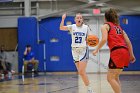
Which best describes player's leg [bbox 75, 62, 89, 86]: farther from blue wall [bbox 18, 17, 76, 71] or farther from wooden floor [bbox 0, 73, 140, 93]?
blue wall [bbox 18, 17, 76, 71]

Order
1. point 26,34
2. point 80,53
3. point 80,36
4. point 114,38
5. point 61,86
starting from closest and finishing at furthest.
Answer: point 114,38
point 80,53
point 80,36
point 61,86
point 26,34

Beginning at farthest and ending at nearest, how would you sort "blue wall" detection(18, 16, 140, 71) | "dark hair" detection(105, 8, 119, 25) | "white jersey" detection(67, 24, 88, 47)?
"blue wall" detection(18, 16, 140, 71), "white jersey" detection(67, 24, 88, 47), "dark hair" detection(105, 8, 119, 25)

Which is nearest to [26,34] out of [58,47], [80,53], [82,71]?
[58,47]

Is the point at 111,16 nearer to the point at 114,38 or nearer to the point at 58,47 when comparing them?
the point at 114,38

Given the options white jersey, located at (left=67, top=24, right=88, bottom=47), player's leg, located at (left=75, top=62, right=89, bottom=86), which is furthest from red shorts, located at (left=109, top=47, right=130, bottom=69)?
white jersey, located at (left=67, top=24, right=88, bottom=47)

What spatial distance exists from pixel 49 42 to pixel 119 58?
506 inches

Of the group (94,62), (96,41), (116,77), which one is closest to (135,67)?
(94,62)

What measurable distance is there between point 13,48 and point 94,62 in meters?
4.63

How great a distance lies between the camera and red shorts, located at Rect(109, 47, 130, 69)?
6.49 metres

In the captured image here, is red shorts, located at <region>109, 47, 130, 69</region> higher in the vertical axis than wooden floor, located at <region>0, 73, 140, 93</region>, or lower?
higher

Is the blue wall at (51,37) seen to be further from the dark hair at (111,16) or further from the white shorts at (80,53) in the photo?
the dark hair at (111,16)

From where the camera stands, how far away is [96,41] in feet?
29.8

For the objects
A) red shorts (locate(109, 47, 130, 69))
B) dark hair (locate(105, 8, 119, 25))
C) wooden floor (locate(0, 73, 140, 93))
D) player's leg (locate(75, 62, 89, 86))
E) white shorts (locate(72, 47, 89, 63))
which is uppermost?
dark hair (locate(105, 8, 119, 25))

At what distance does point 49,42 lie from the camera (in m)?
19.2
